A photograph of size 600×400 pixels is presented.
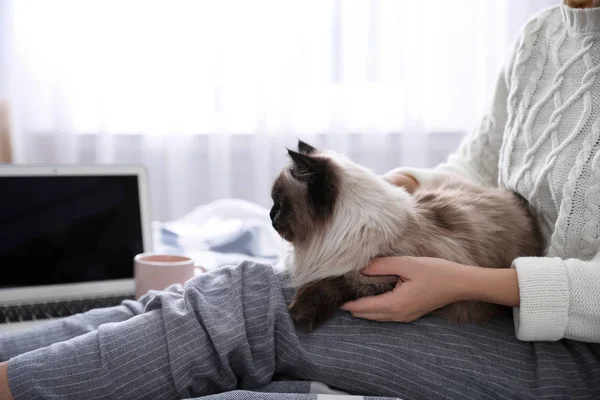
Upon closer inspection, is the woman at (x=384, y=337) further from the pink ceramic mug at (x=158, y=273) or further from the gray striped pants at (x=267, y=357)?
the pink ceramic mug at (x=158, y=273)

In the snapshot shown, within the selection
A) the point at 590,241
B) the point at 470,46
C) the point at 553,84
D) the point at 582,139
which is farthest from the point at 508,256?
the point at 470,46

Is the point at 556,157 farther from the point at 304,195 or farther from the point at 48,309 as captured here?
the point at 48,309

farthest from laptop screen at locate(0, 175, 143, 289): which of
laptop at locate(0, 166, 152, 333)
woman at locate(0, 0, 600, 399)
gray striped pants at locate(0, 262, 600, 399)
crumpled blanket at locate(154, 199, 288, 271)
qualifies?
gray striped pants at locate(0, 262, 600, 399)

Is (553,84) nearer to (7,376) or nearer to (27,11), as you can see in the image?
(7,376)

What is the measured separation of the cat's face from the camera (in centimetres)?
92

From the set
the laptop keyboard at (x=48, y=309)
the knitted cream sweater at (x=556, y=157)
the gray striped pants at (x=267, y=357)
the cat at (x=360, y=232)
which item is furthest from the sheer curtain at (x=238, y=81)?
the gray striped pants at (x=267, y=357)

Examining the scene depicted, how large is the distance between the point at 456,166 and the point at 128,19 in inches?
65.0

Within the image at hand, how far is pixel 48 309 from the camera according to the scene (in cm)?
123

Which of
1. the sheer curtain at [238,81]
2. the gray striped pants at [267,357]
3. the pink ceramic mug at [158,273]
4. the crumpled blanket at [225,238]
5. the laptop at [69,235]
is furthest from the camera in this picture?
the sheer curtain at [238,81]

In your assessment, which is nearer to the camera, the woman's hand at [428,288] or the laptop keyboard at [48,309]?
the woman's hand at [428,288]

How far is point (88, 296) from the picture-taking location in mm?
1330

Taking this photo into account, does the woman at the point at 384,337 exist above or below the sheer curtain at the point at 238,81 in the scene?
below

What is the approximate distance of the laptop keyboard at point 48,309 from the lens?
3.88 feet

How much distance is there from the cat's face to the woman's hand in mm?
136
